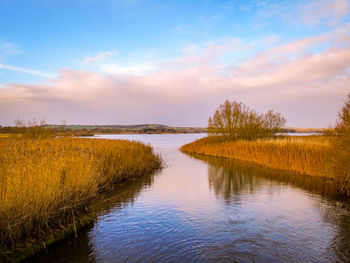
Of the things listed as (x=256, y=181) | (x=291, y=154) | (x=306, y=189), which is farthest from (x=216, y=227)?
(x=291, y=154)

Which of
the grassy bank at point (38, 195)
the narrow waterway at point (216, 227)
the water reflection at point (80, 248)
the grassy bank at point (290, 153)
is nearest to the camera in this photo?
the grassy bank at point (38, 195)

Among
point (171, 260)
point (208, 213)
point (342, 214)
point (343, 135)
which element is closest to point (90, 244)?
point (171, 260)

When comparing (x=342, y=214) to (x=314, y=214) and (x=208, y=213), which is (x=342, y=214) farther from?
(x=208, y=213)

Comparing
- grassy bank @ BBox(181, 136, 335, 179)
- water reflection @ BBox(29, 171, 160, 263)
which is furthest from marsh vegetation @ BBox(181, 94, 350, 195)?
water reflection @ BBox(29, 171, 160, 263)

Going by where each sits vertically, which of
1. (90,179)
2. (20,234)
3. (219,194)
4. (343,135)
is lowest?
(219,194)

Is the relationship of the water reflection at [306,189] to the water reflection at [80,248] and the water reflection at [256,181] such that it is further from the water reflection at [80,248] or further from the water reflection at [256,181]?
the water reflection at [80,248]

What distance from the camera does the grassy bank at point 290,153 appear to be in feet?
40.8

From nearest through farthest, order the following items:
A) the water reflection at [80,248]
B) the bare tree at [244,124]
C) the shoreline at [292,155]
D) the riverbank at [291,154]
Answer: the water reflection at [80,248], the shoreline at [292,155], the riverbank at [291,154], the bare tree at [244,124]

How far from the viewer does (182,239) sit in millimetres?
5465

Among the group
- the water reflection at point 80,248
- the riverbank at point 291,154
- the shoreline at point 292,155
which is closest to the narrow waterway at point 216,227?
the water reflection at point 80,248

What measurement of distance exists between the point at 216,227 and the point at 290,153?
10.6m

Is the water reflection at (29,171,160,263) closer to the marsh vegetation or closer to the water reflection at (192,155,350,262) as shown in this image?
the water reflection at (192,155,350,262)

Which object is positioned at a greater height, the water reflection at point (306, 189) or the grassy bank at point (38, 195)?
the grassy bank at point (38, 195)

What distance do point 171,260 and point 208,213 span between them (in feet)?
9.45
